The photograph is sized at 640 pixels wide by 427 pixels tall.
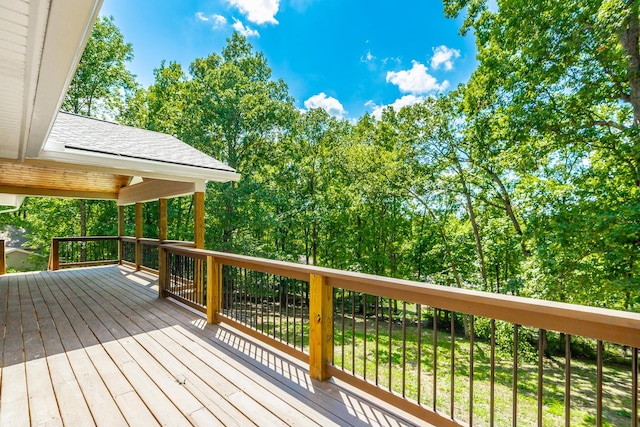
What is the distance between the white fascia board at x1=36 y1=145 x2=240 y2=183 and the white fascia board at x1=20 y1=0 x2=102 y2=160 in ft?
6.01

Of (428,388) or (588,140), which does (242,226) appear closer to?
(428,388)

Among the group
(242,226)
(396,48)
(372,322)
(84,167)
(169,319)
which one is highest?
(396,48)

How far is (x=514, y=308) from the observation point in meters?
1.58

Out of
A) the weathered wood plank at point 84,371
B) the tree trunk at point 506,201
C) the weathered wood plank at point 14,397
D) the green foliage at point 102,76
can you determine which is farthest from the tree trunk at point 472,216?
the green foliage at point 102,76

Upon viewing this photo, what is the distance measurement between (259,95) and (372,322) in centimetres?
1271

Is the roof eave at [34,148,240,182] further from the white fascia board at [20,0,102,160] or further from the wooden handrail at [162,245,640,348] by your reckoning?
the wooden handrail at [162,245,640,348]

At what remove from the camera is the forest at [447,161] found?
269 inches

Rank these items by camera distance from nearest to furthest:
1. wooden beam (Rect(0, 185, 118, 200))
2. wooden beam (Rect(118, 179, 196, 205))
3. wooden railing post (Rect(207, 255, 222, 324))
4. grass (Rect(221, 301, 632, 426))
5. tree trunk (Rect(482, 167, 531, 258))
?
1. wooden railing post (Rect(207, 255, 222, 324))
2. wooden beam (Rect(118, 179, 196, 205))
3. grass (Rect(221, 301, 632, 426))
4. wooden beam (Rect(0, 185, 118, 200))
5. tree trunk (Rect(482, 167, 531, 258))

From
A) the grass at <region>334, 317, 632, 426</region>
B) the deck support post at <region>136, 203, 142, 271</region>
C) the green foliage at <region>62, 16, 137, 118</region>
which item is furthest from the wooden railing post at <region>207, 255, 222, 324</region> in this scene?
the green foliage at <region>62, 16, 137, 118</region>

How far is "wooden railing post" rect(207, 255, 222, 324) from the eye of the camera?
4.01m

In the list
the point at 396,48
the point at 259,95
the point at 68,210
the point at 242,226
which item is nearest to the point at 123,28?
the point at 259,95

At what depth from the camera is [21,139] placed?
345cm

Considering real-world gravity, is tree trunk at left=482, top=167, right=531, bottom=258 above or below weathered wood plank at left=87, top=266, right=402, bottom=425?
above

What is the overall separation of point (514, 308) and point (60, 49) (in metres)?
2.98
